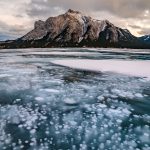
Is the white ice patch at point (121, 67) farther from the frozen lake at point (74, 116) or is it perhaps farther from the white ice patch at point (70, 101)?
the white ice patch at point (70, 101)

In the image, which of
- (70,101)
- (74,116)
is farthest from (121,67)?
(74,116)

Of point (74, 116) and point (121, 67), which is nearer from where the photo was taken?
point (74, 116)

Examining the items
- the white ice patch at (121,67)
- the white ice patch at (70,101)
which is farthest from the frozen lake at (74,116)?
the white ice patch at (121,67)

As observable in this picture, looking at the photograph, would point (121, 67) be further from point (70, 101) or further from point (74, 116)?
point (74, 116)

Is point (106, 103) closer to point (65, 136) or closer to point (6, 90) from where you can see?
point (65, 136)

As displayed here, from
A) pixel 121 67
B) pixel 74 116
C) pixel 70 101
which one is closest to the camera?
pixel 74 116

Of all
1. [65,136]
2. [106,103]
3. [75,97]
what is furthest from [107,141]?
[75,97]

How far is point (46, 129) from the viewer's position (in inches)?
351

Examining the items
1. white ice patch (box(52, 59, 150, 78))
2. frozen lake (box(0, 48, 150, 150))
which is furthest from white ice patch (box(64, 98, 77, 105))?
white ice patch (box(52, 59, 150, 78))

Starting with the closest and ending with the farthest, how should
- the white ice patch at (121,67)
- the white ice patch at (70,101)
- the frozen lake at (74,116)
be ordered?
the frozen lake at (74,116)
the white ice patch at (70,101)
the white ice patch at (121,67)

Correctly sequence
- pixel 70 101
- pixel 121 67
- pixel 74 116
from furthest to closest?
pixel 121 67
pixel 70 101
pixel 74 116

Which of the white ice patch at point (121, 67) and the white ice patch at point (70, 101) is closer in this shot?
the white ice patch at point (70, 101)

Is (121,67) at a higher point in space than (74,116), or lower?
lower

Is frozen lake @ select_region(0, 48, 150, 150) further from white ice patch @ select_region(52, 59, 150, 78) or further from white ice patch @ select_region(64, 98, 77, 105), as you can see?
white ice patch @ select_region(52, 59, 150, 78)
